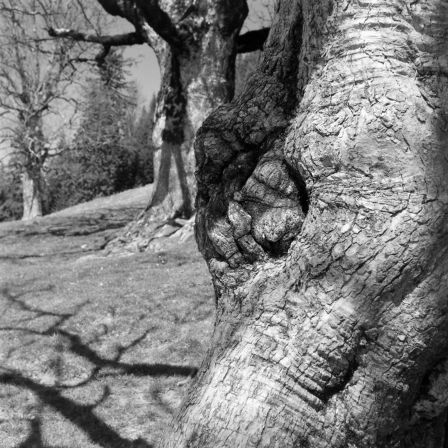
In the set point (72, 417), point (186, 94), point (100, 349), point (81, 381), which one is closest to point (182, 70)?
point (186, 94)

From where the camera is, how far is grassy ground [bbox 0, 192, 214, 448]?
4.79 metres

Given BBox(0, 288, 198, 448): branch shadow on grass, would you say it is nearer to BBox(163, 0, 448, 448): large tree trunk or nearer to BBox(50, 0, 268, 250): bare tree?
BBox(163, 0, 448, 448): large tree trunk

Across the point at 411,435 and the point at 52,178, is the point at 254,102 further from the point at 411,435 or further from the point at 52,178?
the point at 52,178

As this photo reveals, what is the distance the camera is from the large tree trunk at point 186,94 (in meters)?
9.17

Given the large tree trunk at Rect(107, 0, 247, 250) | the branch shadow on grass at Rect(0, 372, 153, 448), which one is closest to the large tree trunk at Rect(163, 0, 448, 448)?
the branch shadow on grass at Rect(0, 372, 153, 448)

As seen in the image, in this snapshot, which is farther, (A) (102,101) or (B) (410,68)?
(A) (102,101)

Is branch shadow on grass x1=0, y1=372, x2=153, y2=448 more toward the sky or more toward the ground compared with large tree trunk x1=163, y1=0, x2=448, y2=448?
more toward the ground

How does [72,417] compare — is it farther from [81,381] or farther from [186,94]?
[186,94]

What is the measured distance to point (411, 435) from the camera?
2176mm

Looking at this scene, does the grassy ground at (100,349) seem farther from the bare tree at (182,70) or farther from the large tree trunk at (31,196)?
the large tree trunk at (31,196)

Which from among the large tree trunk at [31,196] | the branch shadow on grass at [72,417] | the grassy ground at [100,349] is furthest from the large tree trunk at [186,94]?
the large tree trunk at [31,196]

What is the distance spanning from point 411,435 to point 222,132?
144 cm

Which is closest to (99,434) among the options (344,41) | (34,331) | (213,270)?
(34,331)

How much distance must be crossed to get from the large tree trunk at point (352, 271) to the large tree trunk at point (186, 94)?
7444 mm
